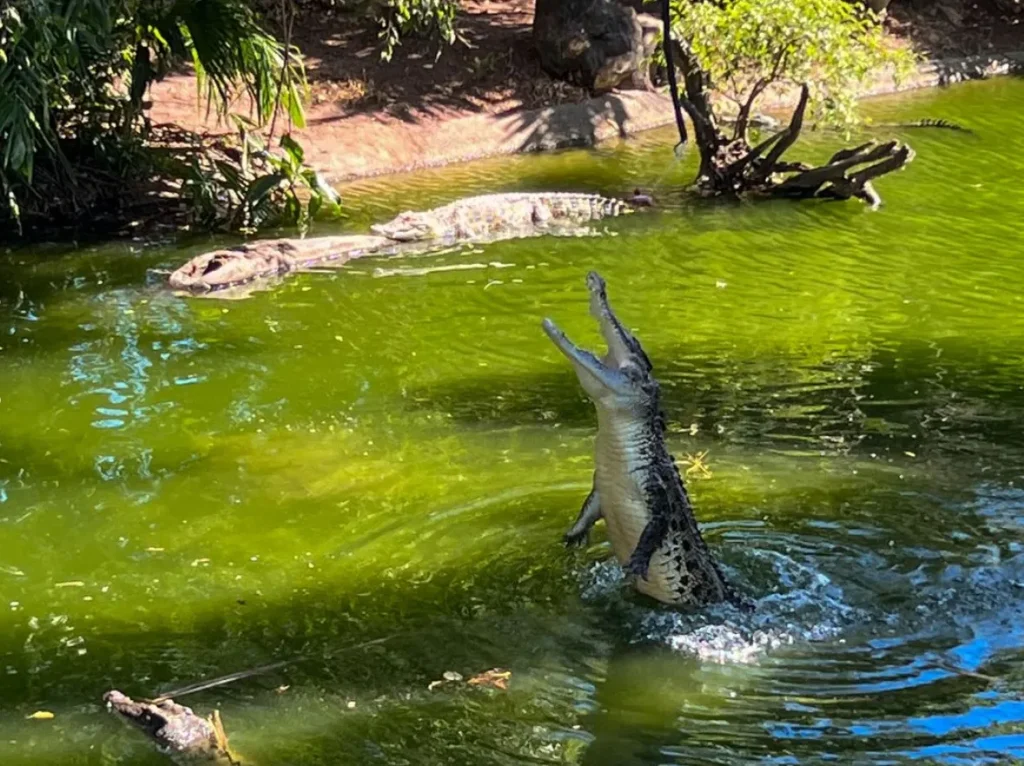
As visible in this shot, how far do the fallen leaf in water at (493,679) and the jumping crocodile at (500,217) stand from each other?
6.73 metres

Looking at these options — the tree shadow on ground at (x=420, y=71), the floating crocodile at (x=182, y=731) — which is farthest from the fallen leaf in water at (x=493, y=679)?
the tree shadow on ground at (x=420, y=71)

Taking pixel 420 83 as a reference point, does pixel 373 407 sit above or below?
below

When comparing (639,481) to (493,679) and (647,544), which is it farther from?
(493,679)

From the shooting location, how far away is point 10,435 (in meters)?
6.69

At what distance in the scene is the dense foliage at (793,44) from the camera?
35.4 feet

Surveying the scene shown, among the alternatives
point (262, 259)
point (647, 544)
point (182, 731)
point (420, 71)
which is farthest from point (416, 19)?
point (182, 731)

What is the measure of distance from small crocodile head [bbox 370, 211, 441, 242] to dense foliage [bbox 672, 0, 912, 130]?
3066 millimetres

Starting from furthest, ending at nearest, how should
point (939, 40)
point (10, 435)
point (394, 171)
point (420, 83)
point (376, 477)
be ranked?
point (939, 40) → point (420, 83) → point (394, 171) → point (10, 435) → point (376, 477)

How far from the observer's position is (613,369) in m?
4.63

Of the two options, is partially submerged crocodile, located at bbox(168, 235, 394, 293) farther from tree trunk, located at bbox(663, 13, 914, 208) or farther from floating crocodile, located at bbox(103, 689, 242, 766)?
floating crocodile, located at bbox(103, 689, 242, 766)

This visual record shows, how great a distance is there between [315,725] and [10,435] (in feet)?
11.2

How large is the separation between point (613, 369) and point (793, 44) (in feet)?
23.9

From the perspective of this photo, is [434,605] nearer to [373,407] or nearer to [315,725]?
[315,725]

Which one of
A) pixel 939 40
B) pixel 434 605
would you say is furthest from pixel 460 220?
pixel 939 40
